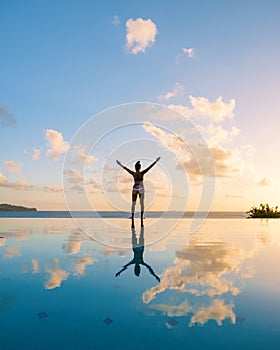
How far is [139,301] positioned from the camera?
4316 millimetres

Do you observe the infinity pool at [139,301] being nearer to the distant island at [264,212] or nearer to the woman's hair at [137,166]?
the woman's hair at [137,166]

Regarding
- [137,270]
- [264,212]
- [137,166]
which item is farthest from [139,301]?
[264,212]

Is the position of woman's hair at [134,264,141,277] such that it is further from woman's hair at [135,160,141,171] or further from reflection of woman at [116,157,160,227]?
woman's hair at [135,160,141,171]

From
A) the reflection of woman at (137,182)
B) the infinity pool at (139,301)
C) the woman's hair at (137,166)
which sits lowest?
the infinity pool at (139,301)

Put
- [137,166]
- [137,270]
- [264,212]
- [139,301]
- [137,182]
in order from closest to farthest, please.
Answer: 1. [139,301]
2. [137,270]
3. [137,166]
4. [137,182]
5. [264,212]

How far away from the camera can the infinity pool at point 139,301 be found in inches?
125

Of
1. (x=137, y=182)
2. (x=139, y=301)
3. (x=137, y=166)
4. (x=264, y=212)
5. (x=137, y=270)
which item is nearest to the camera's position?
(x=139, y=301)

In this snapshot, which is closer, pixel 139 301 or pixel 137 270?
pixel 139 301

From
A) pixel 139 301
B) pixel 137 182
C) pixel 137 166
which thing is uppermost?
pixel 137 166

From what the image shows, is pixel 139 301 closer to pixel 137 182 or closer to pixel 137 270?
pixel 137 270

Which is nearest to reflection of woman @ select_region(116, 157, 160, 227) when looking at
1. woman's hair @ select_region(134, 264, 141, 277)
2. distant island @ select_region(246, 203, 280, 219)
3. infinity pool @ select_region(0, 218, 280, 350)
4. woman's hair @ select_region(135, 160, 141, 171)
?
woman's hair @ select_region(135, 160, 141, 171)

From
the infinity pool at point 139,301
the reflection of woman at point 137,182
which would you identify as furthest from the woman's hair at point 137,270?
the reflection of woman at point 137,182

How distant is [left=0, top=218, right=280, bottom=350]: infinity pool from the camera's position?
3.17 metres

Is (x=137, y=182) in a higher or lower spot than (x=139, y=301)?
higher
